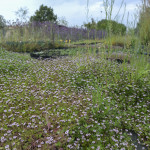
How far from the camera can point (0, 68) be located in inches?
247

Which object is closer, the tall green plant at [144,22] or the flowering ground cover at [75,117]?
the flowering ground cover at [75,117]

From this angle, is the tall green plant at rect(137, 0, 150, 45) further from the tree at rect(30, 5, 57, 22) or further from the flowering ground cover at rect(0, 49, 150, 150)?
the tree at rect(30, 5, 57, 22)

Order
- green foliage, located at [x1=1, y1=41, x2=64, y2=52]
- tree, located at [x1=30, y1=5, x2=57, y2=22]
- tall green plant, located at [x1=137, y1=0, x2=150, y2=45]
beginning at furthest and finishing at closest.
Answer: tree, located at [x1=30, y1=5, x2=57, y2=22], green foliage, located at [x1=1, y1=41, x2=64, y2=52], tall green plant, located at [x1=137, y1=0, x2=150, y2=45]

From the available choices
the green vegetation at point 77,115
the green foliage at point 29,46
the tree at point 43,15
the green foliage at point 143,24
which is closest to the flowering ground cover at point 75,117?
the green vegetation at point 77,115

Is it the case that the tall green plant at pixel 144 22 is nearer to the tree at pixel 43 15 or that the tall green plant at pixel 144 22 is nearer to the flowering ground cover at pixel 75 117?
the flowering ground cover at pixel 75 117

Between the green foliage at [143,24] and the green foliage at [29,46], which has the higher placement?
the green foliage at [143,24]

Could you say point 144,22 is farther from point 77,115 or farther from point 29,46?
point 29,46

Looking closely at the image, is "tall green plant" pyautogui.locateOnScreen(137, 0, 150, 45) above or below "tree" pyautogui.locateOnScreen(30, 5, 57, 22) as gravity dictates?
below

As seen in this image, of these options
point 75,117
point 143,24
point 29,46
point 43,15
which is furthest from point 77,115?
point 43,15

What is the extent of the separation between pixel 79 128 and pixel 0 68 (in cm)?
430

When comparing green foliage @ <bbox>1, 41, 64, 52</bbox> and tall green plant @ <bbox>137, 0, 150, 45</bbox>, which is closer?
tall green plant @ <bbox>137, 0, 150, 45</bbox>

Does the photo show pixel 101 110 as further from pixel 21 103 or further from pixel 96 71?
pixel 96 71

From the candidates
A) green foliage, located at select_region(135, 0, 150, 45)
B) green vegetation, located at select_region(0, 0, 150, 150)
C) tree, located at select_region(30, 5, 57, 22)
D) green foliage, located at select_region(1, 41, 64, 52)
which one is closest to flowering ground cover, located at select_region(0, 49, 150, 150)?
green vegetation, located at select_region(0, 0, 150, 150)

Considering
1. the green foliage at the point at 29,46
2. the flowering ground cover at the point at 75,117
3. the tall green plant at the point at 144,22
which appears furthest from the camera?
the green foliage at the point at 29,46
